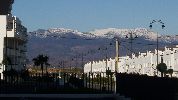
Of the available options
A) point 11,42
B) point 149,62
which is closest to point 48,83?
point 11,42

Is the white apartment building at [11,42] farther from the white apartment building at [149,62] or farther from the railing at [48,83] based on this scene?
the railing at [48,83]

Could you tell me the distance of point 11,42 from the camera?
113 metres

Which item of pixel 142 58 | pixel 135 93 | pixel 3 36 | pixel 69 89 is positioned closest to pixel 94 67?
pixel 142 58

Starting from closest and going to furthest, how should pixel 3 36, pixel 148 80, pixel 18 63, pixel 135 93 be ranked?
pixel 148 80 < pixel 135 93 < pixel 3 36 < pixel 18 63

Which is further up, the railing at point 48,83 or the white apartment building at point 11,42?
the white apartment building at point 11,42

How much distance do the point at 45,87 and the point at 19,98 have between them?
1.70m

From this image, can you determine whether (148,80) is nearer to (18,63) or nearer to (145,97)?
(145,97)

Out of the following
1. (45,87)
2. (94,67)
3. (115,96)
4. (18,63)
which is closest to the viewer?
(115,96)

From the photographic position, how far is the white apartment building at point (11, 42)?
101919mm

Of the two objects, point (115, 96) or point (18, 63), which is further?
point (18, 63)

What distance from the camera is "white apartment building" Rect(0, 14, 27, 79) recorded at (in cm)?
10192

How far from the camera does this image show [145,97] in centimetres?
2019

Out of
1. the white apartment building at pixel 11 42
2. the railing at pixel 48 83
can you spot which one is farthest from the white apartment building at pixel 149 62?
the railing at pixel 48 83

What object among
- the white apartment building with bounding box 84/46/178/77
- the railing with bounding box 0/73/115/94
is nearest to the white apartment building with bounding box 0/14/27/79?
the white apartment building with bounding box 84/46/178/77
